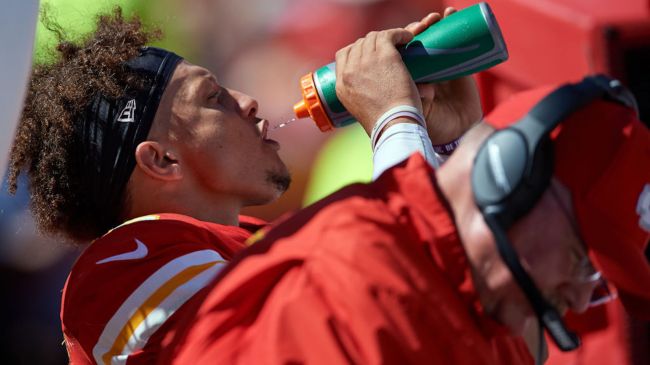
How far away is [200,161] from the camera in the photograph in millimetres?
1792

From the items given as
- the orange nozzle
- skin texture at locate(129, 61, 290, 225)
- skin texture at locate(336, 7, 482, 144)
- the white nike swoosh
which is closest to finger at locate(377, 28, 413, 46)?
skin texture at locate(336, 7, 482, 144)

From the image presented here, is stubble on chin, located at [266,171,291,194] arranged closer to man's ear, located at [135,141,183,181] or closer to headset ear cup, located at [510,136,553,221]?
man's ear, located at [135,141,183,181]

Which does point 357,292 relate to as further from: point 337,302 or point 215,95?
point 215,95

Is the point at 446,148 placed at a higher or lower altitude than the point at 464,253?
lower

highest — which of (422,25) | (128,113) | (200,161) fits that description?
(422,25)

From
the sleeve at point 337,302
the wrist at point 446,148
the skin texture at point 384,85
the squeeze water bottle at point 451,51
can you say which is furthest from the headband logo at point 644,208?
the wrist at point 446,148

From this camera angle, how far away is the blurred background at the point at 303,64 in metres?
2.21

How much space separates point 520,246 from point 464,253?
6cm

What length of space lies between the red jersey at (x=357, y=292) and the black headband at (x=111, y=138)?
2.54ft

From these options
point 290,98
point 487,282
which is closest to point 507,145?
point 487,282

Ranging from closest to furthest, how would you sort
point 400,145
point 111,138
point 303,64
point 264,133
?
point 400,145
point 111,138
point 264,133
point 303,64

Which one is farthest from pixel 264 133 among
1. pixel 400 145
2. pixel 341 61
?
pixel 400 145

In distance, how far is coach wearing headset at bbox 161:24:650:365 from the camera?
925mm

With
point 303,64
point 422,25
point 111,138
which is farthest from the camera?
point 303,64
